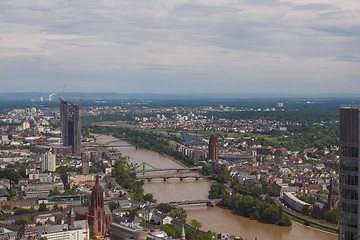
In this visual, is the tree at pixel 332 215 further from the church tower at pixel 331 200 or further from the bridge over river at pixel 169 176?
the bridge over river at pixel 169 176

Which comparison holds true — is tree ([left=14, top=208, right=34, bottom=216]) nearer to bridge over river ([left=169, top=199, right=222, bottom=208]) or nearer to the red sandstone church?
the red sandstone church

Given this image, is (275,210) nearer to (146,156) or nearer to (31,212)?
(31,212)

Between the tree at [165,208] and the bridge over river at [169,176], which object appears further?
the bridge over river at [169,176]

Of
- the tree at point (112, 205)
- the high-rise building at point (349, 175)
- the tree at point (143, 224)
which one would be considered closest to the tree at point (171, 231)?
the tree at point (143, 224)

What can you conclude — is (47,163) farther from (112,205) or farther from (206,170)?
(112,205)

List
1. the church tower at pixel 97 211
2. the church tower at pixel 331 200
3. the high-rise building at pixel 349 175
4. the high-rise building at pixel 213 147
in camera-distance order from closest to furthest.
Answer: the high-rise building at pixel 349 175, the church tower at pixel 97 211, the church tower at pixel 331 200, the high-rise building at pixel 213 147

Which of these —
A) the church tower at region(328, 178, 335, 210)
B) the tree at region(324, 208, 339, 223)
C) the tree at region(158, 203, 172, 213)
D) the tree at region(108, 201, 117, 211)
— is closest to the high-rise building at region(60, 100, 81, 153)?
the tree at region(108, 201, 117, 211)

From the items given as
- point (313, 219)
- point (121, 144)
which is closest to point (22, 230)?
point (313, 219)
